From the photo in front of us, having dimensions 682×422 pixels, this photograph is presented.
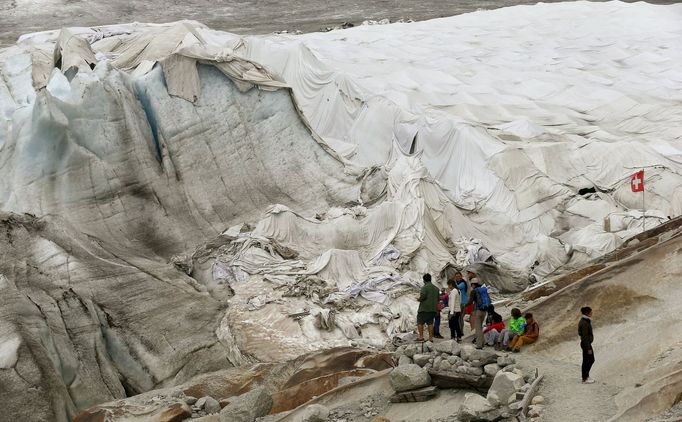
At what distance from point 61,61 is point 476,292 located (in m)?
10.7

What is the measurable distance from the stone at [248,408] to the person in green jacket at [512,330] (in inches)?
113

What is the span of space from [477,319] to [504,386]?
2472mm

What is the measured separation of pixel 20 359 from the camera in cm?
1321

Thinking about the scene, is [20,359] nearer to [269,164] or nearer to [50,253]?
[50,253]

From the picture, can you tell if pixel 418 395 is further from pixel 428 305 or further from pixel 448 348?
pixel 428 305

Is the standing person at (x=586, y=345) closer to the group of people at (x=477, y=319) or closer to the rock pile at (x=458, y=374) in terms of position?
the rock pile at (x=458, y=374)

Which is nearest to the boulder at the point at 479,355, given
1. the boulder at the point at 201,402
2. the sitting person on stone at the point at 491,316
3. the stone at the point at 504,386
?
the stone at the point at 504,386

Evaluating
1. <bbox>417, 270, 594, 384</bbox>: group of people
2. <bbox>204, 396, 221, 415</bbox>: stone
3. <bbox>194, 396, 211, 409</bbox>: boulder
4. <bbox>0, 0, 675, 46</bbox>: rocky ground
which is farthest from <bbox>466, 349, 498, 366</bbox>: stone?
<bbox>0, 0, 675, 46</bbox>: rocky ground

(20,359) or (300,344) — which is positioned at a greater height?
(20,359)

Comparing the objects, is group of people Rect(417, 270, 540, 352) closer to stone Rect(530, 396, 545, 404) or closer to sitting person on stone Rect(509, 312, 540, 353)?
sitting person on stone Rect(509, 312, 540, 353)

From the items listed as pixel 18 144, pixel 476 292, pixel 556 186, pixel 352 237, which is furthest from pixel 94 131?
pixel 556 186

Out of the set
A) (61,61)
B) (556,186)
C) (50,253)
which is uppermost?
(61,61)

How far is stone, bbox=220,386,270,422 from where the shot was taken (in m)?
11.8

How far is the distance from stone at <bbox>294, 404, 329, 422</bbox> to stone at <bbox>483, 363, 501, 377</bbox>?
1.75m
